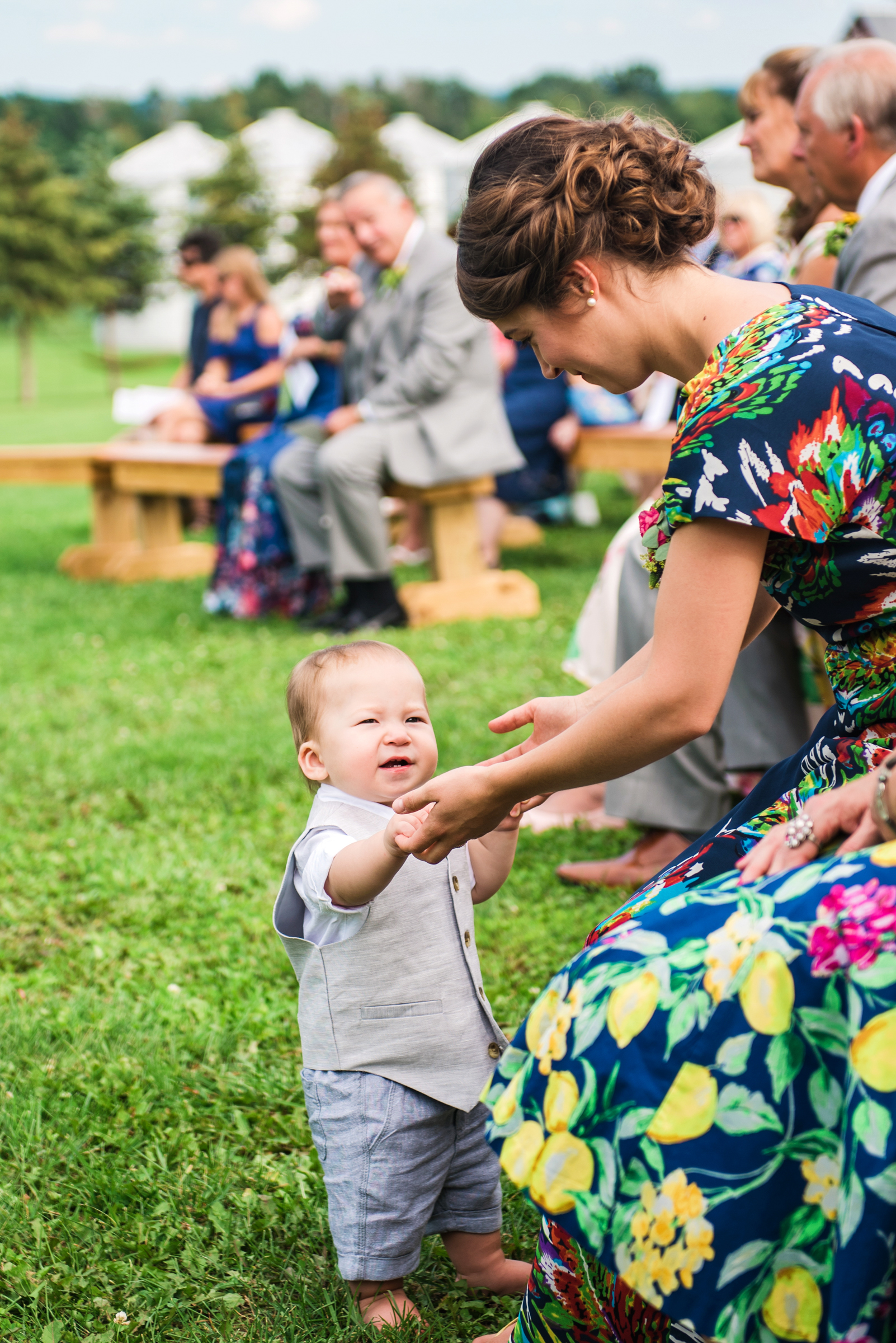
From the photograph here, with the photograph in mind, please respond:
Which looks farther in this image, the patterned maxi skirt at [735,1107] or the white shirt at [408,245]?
the white shirt at [408,245]

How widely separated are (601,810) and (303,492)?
3573mm

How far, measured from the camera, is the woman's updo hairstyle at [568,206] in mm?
1628

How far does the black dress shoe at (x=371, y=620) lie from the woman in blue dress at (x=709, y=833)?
4.88m

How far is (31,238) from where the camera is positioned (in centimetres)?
3114

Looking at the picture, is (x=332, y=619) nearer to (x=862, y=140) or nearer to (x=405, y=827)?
(x=862, y=140)

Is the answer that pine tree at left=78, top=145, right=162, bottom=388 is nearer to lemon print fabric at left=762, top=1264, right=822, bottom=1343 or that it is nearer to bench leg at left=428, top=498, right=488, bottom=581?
bench leg at left=428, top=498, right=488, bottom=581

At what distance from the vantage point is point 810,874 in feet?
4.17

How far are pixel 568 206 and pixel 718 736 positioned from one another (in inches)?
86.3

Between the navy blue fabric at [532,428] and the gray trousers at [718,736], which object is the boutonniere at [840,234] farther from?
the navy blue fabric at [532,428]

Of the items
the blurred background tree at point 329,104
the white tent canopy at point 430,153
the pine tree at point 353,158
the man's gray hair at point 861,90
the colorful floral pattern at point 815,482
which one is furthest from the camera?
the blurred background tree at point 329,104

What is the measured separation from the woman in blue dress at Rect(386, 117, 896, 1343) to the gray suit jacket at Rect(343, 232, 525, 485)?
200 inches

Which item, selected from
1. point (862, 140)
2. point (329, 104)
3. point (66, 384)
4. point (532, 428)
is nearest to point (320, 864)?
point (862, 140)

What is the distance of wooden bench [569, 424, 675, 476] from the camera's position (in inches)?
278

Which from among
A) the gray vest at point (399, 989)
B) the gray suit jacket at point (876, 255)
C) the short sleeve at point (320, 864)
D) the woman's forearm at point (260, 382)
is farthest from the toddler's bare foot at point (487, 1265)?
the woman's forearm at point (260, 382)
